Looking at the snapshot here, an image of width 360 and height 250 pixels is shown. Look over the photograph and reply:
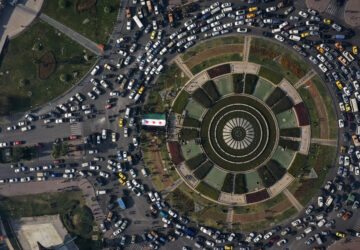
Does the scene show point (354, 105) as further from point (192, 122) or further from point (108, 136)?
point (108, 136)

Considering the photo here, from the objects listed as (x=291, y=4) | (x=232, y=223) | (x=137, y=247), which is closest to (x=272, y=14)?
(x=291, y=4)

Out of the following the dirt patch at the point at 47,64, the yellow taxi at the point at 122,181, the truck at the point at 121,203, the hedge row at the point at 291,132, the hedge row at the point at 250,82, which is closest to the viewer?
the hedge row at the point at 291,132

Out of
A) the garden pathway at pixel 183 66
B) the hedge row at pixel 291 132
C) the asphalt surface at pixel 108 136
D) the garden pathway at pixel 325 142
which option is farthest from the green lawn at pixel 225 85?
the garden pathway at pixel 325 142

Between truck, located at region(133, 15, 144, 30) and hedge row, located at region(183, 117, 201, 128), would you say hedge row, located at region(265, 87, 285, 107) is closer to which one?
hedge row, located at region(183, 117, 201, 128)

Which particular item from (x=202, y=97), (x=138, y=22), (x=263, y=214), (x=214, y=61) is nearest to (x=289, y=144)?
(x=263, y=214)

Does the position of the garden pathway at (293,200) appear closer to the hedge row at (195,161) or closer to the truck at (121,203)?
the hedge row at (195,161)

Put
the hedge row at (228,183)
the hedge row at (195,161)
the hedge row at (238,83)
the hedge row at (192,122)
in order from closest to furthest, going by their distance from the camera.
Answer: the hedge row at (228,183), the hedge row at (238,83), the hedge row at (195,161), the hedge row at (192,122)
